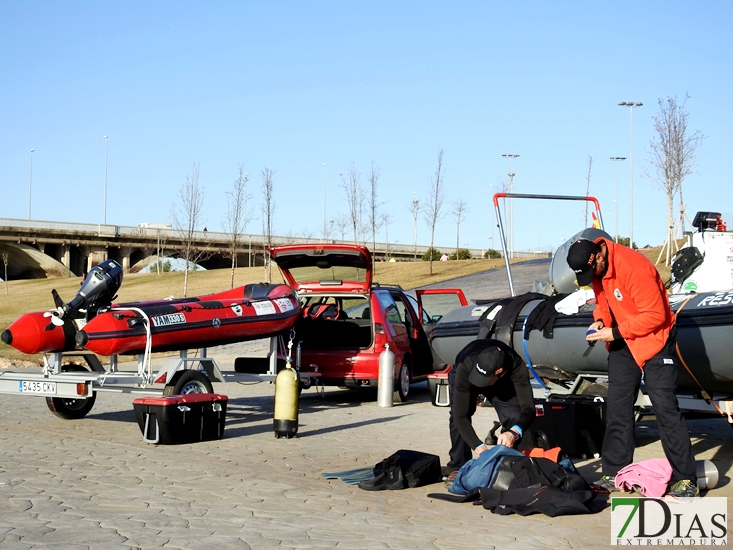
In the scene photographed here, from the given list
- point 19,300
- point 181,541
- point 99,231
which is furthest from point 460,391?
point 99,231

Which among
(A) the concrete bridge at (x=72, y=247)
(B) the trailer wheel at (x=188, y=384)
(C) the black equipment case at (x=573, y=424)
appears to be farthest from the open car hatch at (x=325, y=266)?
(A) the concrete bridge at (x=72, y=247)

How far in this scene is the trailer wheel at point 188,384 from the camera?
10898 millimetres

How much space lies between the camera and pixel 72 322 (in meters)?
11.2

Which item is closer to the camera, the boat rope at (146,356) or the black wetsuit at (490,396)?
the black wetsuit at (490,396)

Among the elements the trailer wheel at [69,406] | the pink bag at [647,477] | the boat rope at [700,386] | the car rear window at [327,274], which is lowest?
the trailer wheel at [69,406]

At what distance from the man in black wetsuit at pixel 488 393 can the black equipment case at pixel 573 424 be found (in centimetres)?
154

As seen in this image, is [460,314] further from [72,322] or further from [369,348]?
[72,322]

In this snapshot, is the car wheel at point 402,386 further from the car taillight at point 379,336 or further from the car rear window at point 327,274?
the car rear window at point 327,274

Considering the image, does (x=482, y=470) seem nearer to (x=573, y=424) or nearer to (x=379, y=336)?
(x=573, y=424)

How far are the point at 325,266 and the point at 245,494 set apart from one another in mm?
7291

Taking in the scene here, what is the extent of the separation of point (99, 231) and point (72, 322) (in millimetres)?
72836

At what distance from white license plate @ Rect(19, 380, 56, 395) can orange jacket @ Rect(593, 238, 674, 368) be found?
6.88 metres

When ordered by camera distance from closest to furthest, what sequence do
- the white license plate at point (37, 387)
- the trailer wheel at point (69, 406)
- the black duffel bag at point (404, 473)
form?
the black duffel bag at point (404, 473) → the white license plate at point (37, 387) → the trailer wheel at point (69, 406)

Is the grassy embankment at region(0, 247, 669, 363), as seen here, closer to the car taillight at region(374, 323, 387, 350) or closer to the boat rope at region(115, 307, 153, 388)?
the car taillight at region(374, 323, 387, 350)
